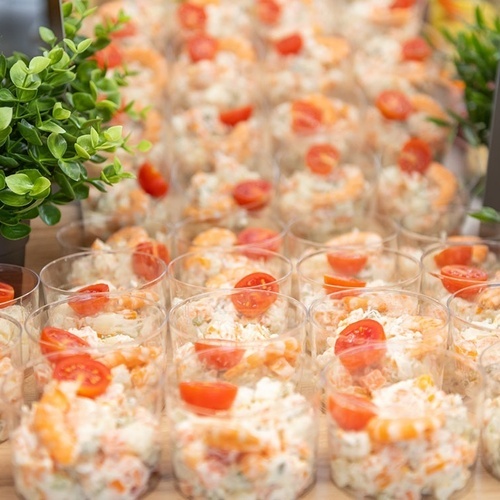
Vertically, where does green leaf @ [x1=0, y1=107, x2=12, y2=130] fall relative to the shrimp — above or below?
above

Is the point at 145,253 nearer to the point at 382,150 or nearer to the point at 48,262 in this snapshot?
the point at 48,262

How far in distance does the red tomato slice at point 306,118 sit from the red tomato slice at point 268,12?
0.71 m

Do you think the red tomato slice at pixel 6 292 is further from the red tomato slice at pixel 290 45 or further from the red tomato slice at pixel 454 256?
the red tomato slice at pixel 290 45

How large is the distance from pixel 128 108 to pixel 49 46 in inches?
9.4

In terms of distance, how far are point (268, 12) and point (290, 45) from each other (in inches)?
14.3

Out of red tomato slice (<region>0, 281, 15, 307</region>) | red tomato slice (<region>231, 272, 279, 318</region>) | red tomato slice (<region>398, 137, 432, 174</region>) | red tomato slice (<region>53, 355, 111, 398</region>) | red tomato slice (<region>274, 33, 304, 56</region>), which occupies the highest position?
red tomato slice (<region>53, 355, 111, 398</region>)

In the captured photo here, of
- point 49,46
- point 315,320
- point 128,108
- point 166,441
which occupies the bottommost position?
point 166,441

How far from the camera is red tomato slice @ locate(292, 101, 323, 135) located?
2844 millimetres

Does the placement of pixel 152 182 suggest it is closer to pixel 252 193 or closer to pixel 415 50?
pixel 252 193

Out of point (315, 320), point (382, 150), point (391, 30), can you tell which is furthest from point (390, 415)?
point (391, 30)

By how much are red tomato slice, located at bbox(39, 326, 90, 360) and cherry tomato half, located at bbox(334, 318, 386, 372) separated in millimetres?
464

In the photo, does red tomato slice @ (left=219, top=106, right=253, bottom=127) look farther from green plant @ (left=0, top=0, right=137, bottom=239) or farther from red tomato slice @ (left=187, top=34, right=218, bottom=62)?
green plant @ (left=0, top=0, right=137, bottom=239)

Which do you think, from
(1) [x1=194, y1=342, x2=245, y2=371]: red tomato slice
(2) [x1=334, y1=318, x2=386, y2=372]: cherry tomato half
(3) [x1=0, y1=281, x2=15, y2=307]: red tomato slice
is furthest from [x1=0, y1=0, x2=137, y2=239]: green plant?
(2) [x1=334, y1=318, x2=386, y2=372]: cherry tomato half

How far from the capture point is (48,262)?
2.14 metres
